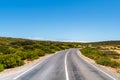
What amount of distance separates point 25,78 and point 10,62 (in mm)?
10124

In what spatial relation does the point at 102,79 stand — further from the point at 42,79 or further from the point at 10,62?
the point at 10,62

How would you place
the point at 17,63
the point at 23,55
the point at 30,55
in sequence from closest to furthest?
the point at 17,63 → the point at 23,55 → the point at 30,55

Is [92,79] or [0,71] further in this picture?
[0,71]

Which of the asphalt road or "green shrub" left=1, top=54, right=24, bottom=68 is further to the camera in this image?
"green shrub" left=1, top=54, right=24, bottom=68

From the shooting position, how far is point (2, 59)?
2719cm

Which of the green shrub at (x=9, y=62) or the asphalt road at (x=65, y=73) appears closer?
the asphalt road at (x=65, y=73)

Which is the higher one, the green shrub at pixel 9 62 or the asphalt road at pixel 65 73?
the green shrub at pixel 9 62

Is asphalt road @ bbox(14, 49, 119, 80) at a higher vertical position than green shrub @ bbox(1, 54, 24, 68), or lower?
lower

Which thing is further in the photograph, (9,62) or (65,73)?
(9,62)

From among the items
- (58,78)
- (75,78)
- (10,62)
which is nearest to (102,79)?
(75,78)

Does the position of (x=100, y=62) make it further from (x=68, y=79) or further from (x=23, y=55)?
(x=68, y=79)

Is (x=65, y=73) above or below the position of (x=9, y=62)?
below

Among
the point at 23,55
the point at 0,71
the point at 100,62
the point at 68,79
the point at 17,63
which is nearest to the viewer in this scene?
the point at 68,79

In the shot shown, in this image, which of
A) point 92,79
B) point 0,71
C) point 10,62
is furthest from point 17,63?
point 92,79
